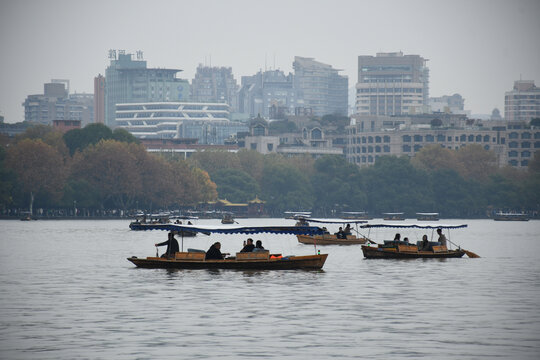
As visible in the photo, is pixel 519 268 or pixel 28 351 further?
pixel 519 268

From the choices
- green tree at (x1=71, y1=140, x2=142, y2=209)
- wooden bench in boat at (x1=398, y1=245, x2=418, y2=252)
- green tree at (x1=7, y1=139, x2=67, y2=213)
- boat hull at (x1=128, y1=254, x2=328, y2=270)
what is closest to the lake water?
boat hull at (x1=128, y1=254, x2=328, y2=270)

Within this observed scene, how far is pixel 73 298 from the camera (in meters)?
56.1

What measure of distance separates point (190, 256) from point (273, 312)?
19.9 meters

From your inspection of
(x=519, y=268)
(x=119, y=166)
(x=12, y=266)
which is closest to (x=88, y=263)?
(x=12, y=266)

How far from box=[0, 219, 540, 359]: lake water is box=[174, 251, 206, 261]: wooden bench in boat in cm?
101

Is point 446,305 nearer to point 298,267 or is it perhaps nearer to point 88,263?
point 298,267

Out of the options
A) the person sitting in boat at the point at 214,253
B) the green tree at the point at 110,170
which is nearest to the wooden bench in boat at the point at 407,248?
the person sitting in boat at the point at 214,253

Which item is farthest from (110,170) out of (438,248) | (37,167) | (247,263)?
(247,263)

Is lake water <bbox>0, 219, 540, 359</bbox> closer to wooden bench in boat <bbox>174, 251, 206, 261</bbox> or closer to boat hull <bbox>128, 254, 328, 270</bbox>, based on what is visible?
boat hull <bbox>128, 254, 328, 270</bbox>

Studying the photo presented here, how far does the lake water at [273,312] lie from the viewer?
3978 cm

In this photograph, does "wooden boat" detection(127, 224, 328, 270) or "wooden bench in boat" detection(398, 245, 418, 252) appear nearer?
"wooden boat" detection(127, 224, 328, 270)

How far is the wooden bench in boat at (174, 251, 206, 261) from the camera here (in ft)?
224

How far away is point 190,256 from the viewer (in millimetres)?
68812

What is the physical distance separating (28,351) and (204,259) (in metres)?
29.4
